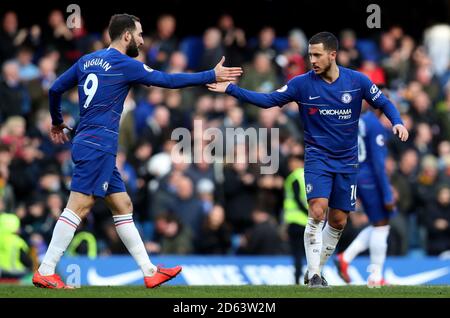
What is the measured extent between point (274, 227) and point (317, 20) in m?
7.75

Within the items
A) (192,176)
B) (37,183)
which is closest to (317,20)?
(192,176)

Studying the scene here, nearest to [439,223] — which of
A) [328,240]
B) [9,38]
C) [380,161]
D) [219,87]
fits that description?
[380,161]

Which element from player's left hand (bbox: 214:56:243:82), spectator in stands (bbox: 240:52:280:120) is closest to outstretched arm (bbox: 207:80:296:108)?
player's left hand (bbox: 214:56:243:82)

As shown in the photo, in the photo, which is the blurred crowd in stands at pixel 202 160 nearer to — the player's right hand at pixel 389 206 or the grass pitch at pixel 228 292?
the player's right hand at pixel 389 206

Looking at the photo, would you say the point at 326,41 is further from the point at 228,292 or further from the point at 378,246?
the point at 378,246

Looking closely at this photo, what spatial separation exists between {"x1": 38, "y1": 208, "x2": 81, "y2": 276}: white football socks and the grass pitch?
9.3 inches

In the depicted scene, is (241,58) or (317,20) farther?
(317,20)

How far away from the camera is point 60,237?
39.1ft

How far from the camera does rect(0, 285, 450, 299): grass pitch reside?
11.3 meters

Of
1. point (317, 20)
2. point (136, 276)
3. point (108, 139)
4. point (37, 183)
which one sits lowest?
point (136, 276)

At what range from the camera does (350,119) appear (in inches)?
497

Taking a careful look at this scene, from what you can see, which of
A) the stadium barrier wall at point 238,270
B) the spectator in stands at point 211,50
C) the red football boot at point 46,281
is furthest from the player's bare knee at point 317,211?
the spectator in stands at point 211,50

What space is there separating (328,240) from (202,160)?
747 cm

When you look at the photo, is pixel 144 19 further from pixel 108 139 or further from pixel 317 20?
pixel 108 139
